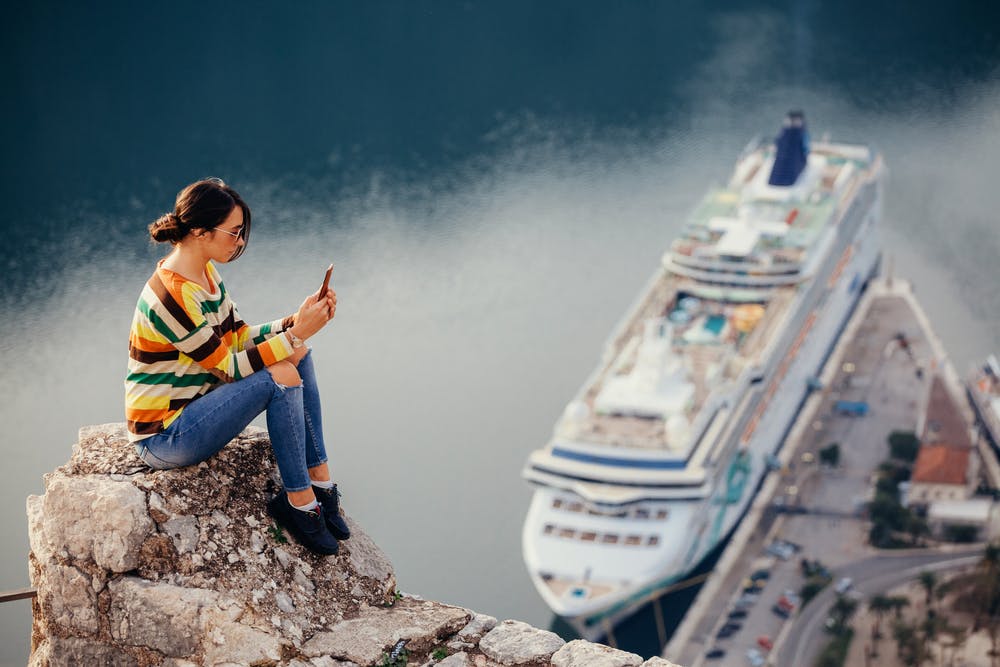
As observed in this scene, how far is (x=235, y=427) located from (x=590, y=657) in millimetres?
1789

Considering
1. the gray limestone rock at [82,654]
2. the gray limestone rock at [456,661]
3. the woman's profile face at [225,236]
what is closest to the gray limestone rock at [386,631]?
the gray limestone rock at [456,661]

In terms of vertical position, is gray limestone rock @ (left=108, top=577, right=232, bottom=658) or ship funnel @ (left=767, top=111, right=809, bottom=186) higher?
ship funnel @ (left=767, top=111, right=809, bottom=186)

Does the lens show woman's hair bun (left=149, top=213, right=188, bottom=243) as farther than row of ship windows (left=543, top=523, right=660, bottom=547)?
No

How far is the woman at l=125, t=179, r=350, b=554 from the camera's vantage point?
548cm

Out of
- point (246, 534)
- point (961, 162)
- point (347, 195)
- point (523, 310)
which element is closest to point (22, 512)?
point (523, 310)

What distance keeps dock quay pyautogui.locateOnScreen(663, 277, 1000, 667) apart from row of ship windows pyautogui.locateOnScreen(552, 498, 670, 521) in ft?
6.40

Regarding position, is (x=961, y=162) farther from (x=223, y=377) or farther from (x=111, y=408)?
(x=223, y=377)

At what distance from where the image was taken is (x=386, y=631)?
5.80 metres

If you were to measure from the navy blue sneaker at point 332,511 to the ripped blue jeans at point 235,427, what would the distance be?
30cm

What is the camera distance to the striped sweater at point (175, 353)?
5457mm

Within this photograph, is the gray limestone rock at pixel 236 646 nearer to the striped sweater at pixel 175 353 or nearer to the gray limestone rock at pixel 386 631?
the gray limestone rock at pixel 386 631

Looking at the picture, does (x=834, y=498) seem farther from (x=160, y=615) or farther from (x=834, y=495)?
(x=160, y=615)

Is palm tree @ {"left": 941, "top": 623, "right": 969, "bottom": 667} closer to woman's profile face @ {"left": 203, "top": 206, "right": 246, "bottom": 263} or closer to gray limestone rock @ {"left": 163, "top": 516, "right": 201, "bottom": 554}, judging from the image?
gray limestone rock @ {"left": 163, "top": 516, "right": 201, "bottom": 554}

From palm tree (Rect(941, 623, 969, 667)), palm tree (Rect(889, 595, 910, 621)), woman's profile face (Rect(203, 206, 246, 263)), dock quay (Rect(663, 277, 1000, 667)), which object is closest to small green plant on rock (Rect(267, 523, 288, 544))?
woman's profile face (Rect(203, 206, 246, 263))
